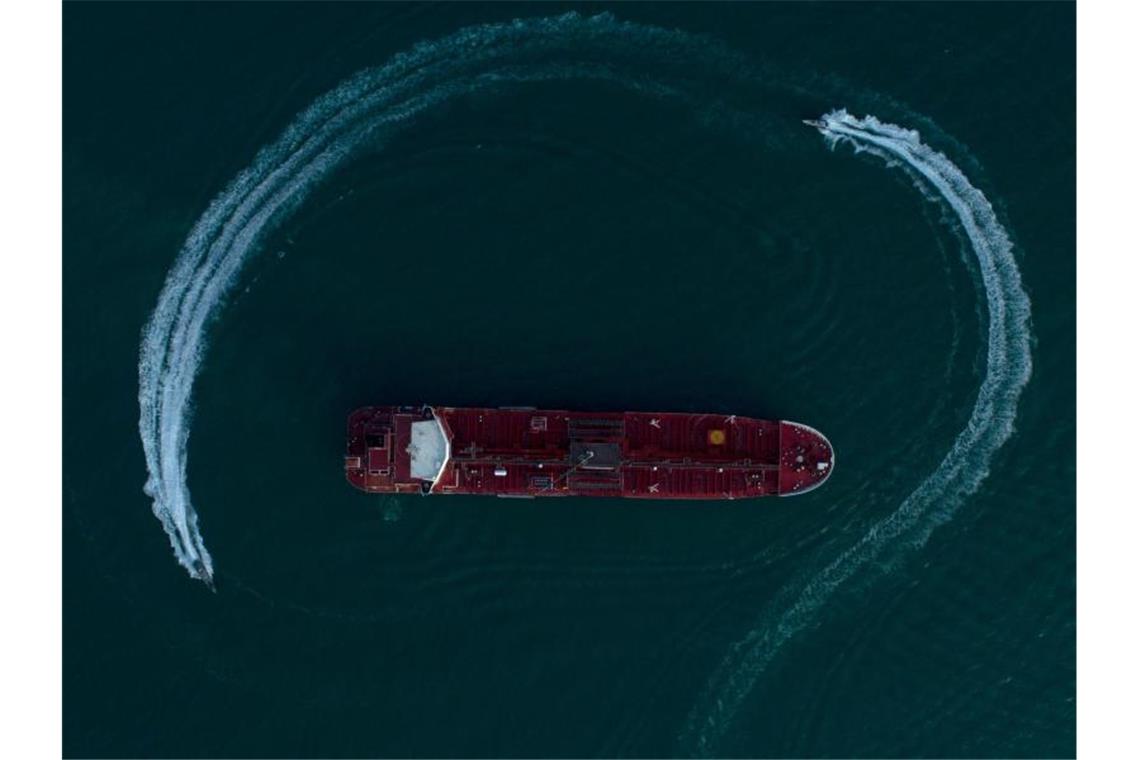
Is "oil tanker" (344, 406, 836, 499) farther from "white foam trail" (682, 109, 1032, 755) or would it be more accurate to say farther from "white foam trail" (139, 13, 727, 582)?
"white foam trail" (139, 13, 727, 582)

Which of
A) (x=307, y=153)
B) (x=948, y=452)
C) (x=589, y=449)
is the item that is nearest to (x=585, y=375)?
(x=589, y=449)

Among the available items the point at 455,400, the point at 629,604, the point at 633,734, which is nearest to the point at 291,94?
the point at 455,400

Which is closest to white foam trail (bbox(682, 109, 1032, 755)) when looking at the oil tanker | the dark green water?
the dark green water

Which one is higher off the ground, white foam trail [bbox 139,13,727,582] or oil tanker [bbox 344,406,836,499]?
white foam trail [bbox 139,13,727,582]

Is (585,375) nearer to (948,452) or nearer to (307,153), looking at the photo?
(307,153)

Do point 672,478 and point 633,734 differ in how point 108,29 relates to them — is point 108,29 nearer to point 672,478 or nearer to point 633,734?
point 672,478

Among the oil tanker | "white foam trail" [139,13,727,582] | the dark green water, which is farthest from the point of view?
"white foam trail" [139,13,727,582]
